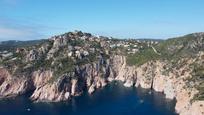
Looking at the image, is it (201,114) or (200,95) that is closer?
(201,114)

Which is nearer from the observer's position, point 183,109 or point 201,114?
point 201,114

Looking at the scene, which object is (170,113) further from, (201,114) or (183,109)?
(201,114)

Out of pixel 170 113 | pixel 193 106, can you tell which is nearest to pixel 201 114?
pixel 193 106

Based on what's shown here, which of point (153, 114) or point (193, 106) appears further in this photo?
point (153, 114)

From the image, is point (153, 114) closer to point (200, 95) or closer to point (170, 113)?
point (170, 113)

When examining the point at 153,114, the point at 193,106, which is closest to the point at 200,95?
the point at 193,106

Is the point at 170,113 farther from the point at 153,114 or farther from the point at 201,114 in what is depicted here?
the point at 201,114
